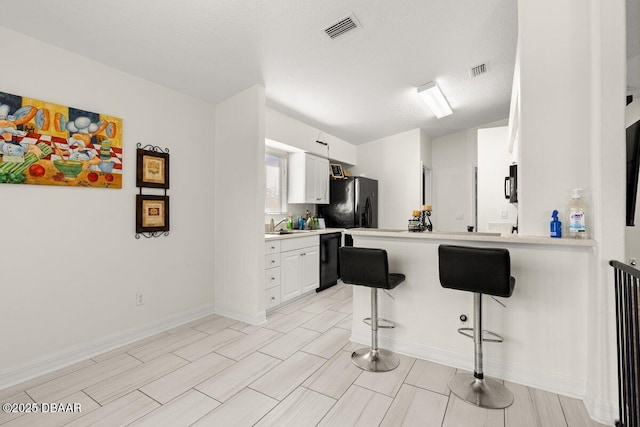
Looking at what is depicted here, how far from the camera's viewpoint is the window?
4414mm

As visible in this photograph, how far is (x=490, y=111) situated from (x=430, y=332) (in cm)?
410

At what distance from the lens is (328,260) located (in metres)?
4.58

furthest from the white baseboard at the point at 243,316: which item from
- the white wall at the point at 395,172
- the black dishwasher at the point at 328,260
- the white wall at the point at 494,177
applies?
the white wall at the point at 494,177

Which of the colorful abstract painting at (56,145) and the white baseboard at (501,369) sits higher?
the colorful abstract painting at (56,145)

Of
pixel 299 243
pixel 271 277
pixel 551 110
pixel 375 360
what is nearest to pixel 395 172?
pixel 299 243

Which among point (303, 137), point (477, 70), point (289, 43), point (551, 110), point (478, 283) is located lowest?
point (478, 283)

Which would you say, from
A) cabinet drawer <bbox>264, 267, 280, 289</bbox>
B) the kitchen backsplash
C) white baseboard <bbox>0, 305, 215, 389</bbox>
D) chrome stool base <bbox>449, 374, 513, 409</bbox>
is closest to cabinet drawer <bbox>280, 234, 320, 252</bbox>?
cabinet drawer <bbox>264, 267, 280, 289</bbox>

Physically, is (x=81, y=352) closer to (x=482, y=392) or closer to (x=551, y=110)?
(x=482, y=392)

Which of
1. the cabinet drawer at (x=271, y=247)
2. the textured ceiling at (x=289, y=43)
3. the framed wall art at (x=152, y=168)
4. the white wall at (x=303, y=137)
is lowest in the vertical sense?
the cabinet drawer at (x=271, y=247)

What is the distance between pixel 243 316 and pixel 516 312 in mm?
2666

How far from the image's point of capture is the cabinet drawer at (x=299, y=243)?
12.1 ft

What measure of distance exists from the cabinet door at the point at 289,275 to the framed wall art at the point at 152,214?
4.65 ft

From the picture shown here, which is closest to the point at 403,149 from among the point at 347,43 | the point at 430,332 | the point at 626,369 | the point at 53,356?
the point at 347,43

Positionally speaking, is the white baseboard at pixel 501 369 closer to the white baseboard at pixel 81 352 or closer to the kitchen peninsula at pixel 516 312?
the kitchen peninsula at pixel 516 312
